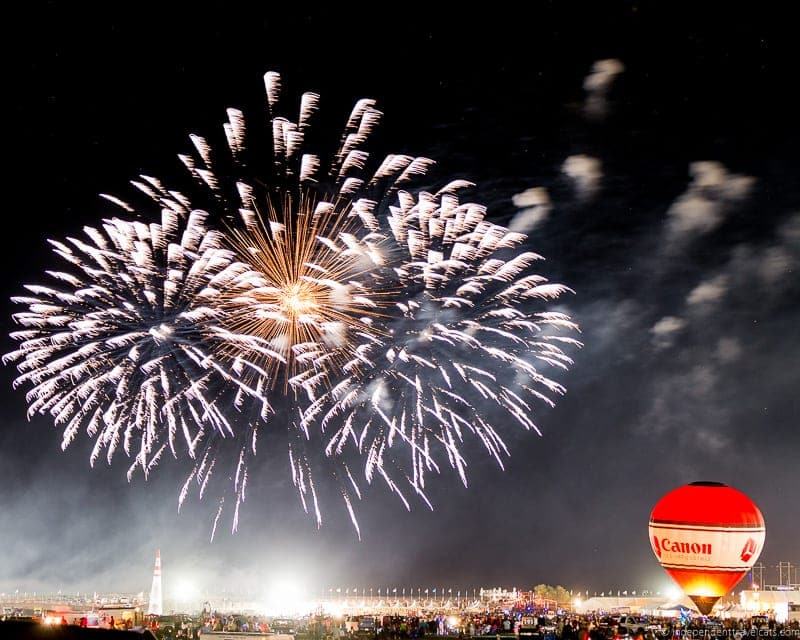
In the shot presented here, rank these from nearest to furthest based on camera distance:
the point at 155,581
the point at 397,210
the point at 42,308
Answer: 1. the point at 397,210
2. the point at 42,308
3. the point at 155,581

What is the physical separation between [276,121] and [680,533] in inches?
772

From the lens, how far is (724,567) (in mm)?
32031

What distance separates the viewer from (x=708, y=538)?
105 ft

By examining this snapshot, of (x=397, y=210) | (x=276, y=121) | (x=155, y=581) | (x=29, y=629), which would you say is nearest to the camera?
(x=29, y=629)

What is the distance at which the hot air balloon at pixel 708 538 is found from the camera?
31859 mm

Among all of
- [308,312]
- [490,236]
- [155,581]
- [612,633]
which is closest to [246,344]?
[308,312]

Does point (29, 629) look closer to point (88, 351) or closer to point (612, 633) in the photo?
point (88, 351)

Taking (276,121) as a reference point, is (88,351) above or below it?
below

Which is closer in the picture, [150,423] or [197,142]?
[197,142]

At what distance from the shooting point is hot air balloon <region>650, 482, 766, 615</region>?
3186 centimetres

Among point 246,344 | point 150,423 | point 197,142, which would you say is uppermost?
point 197,142

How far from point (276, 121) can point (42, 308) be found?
985 cm

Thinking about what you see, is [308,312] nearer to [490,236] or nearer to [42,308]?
[490,236]

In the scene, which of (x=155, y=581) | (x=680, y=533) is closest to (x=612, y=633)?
(x=680, y=533)
